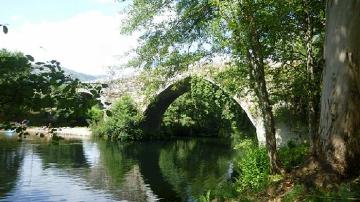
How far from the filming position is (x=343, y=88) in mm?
6484

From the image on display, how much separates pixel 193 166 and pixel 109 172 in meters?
3.96

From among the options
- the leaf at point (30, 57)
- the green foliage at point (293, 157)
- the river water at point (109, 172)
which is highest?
the leaf at point (30, 57)

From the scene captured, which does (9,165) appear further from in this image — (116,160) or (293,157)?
(293,157)

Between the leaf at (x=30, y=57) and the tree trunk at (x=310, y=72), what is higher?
the tree trunk at (x=310, y=72)

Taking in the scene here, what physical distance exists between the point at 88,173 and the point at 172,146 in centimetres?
1239

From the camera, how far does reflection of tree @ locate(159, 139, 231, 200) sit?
583 inches

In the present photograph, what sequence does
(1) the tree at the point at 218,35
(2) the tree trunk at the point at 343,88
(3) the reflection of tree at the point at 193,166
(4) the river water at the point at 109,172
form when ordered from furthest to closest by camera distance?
(3) the reflection of tree at the point at 193,166
(4) the river water at the point at 109,172
(1) the tree at the point at 218,35
(2) the tree trunk at the point at 343,88

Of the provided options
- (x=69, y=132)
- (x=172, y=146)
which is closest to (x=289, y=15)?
(x=172, y=146)

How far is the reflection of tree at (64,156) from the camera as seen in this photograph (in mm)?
19422

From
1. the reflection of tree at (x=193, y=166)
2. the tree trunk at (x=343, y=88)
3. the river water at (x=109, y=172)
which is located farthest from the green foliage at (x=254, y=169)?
the tree trunk at (x=343, y=88)

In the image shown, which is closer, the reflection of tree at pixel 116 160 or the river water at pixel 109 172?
the river water at pixel 109 172

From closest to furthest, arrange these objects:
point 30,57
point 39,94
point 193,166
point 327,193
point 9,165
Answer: point 39,94
point 30,57
point 327,193
point 9,165
point 193,166

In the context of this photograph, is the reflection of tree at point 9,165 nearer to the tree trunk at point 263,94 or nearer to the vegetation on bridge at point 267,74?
the vegetation on bridge at point 267,74

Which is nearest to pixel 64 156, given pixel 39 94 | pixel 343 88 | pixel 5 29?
pixel 343 88
